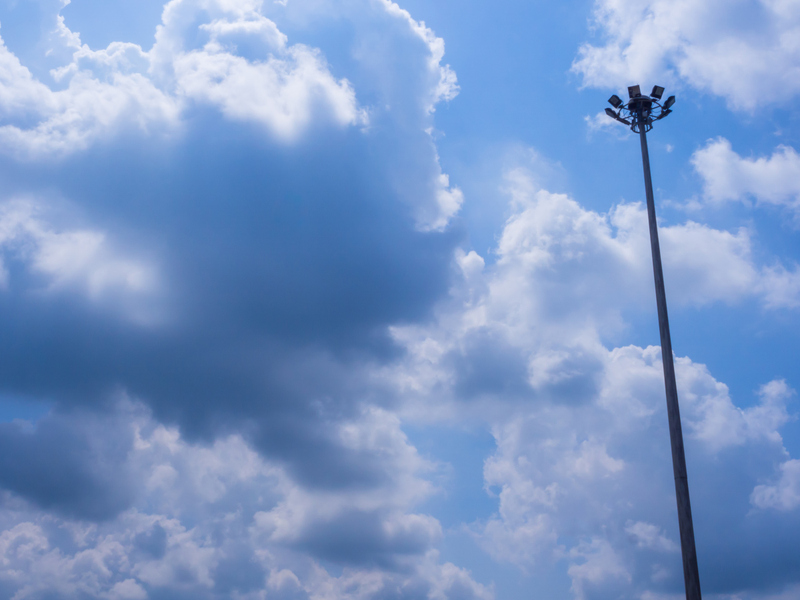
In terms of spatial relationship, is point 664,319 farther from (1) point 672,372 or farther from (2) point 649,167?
(2) point 649,167

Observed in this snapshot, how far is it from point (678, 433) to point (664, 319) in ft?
16.1

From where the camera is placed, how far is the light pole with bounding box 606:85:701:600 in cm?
2381

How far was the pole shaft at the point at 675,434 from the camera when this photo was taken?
23.8 m

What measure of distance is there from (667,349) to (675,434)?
11.8 ft

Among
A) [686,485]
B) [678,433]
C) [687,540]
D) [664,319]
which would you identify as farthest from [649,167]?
[687,540]

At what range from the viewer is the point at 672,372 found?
26281mm

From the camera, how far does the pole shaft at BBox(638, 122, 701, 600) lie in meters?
23.8

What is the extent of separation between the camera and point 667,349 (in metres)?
26.8

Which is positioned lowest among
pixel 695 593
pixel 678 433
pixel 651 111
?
pixel 695 593

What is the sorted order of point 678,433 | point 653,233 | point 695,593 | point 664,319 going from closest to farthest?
1. point 695,593
2. point 678,433
3. point 664,319
4. point 653,233

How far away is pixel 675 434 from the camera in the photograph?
25.3m

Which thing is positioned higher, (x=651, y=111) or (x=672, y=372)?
(x=651, y=111)

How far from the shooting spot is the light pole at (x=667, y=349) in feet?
78.1

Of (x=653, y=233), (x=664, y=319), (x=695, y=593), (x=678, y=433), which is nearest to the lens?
(x=695, y=593)
